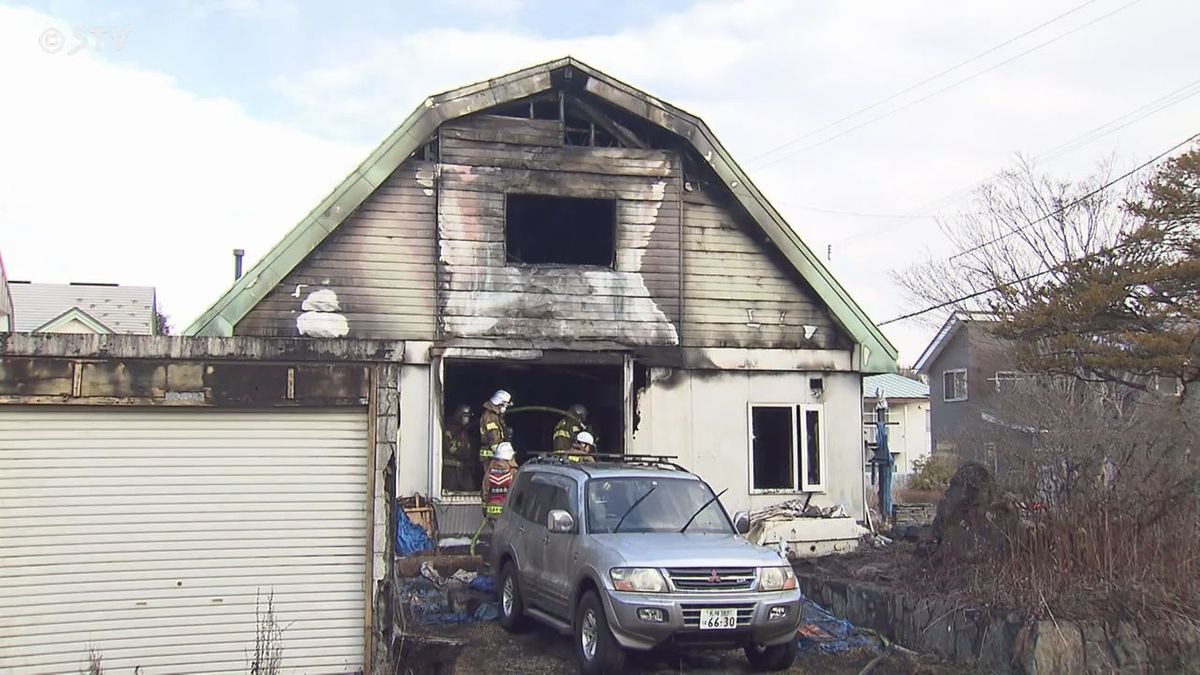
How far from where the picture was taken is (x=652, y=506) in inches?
389

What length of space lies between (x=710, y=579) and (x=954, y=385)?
35659 mm

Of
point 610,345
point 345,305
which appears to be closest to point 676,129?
point 610,345

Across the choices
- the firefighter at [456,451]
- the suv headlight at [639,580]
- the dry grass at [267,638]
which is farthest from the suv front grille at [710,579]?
the firefighter at [456,451]

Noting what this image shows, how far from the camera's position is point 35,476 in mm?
8008

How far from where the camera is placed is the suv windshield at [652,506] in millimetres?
9641

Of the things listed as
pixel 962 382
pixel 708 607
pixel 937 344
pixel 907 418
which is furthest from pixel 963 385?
pixel 708 607

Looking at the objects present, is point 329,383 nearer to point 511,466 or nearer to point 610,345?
point 511,466

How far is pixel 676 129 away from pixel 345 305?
5272 millimetres

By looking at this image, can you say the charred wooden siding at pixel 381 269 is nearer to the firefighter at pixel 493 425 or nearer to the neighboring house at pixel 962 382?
the firefighter at pixel 493 425

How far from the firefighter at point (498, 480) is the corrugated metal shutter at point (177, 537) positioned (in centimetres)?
469

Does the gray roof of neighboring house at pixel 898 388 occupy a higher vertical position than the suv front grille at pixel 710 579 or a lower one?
higher

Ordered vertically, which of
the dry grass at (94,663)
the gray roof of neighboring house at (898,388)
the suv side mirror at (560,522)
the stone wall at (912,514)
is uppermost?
the gray roof of neighboring house at (898,388)

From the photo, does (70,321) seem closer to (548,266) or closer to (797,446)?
(548,266)

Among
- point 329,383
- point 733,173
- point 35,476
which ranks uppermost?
point 733,173
